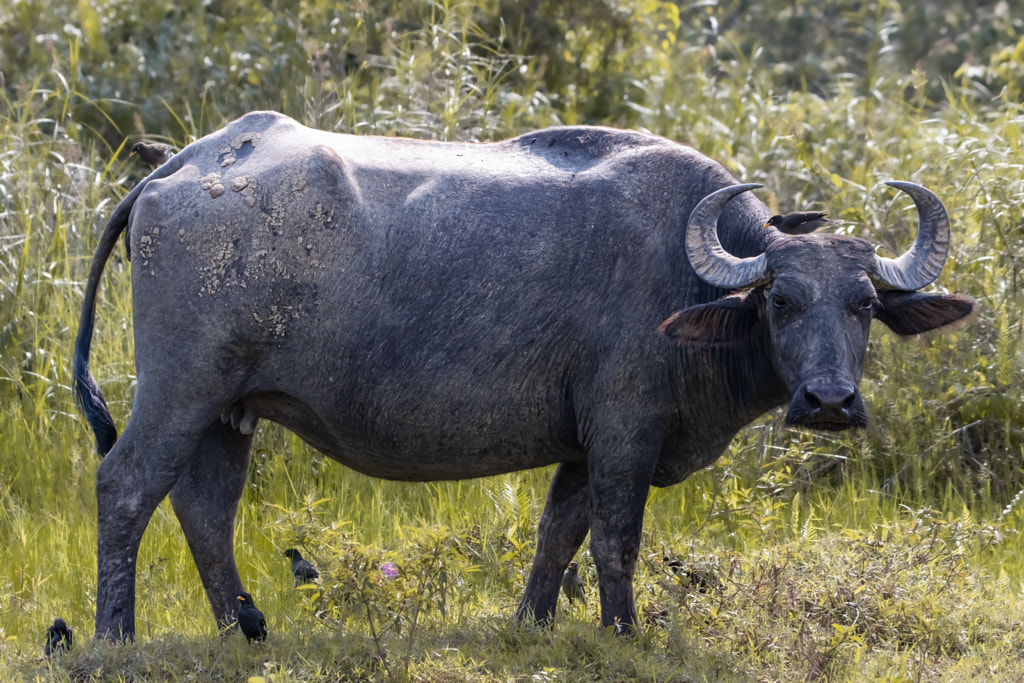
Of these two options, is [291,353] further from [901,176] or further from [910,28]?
[910,28]

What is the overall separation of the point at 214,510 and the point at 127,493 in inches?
18.6

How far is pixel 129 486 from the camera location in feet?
15.0

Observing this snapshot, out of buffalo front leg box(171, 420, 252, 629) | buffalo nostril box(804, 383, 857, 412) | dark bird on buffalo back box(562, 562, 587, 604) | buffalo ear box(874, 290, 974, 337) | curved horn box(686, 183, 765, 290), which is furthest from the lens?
dark bird on buffalo back box(562, 562, 587, 604)

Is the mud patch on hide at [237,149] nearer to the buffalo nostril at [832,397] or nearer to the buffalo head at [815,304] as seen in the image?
the buffalo head at [815,304]

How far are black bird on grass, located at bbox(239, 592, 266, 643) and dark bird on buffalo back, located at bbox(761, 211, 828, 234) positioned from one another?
8.07 feet

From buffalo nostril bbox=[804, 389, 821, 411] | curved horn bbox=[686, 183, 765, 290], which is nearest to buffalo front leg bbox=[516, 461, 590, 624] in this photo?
curved horn bbox=[686, 183, 765, 290]

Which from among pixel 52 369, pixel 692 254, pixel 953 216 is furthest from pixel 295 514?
pixel 953 216

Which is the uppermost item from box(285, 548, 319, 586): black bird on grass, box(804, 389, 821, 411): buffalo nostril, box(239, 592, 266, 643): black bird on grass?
box(804, 389, 821, 411): buffalo nostril

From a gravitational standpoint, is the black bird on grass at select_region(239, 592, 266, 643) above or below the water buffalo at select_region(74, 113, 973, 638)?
below

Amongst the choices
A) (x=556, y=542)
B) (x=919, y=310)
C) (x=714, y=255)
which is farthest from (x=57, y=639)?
(x=919, y=310)

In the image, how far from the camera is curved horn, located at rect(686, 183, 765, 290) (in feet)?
14.2

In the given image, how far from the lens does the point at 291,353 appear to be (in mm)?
4574

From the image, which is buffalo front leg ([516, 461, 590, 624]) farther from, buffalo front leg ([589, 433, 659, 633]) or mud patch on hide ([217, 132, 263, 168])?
mud patch on hide ([217, 132, 263, 168])

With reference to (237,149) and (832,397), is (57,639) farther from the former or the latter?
(832,397)
